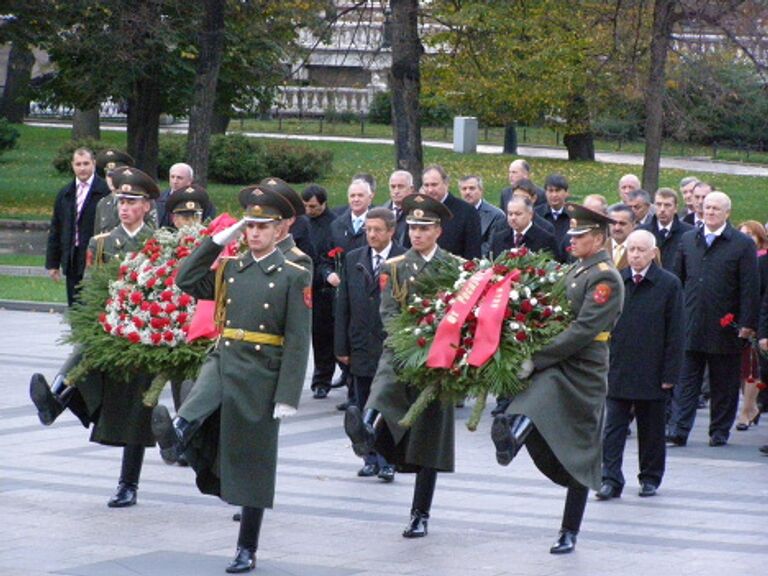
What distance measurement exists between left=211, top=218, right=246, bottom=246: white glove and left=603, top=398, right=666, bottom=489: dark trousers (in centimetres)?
348

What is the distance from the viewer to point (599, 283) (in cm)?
977

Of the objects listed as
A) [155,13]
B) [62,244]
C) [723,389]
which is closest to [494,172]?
[155,13]

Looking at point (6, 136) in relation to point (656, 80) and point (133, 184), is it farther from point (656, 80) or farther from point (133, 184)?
point (133, 184)

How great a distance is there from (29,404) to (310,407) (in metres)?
2.40

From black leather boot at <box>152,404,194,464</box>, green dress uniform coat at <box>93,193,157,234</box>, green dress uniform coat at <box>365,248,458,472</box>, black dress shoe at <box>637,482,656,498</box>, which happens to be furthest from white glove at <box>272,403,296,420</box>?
green dress uniform coat at <box>93,193,157,234</box>

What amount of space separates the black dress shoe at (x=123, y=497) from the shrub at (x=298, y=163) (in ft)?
101

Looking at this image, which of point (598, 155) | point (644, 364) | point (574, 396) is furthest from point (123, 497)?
point (598, 155)

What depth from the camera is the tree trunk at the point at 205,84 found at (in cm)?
3083

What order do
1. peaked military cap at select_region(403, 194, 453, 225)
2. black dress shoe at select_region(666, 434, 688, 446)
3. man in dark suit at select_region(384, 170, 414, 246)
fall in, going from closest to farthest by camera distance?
peaked military cap at select_region(403, 194, 453, 225), black dress shoe at select_region(666, 434, 688, 446), man in dark suit at select_region(384, 170, 414, 246)

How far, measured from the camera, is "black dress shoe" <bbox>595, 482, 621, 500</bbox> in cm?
1160

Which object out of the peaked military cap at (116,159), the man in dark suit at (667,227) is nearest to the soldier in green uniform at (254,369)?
the peaked military cap at (116,159)

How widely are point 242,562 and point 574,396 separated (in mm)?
2099

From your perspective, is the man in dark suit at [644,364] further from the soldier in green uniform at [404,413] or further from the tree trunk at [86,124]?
the tree trunk at [86,124]

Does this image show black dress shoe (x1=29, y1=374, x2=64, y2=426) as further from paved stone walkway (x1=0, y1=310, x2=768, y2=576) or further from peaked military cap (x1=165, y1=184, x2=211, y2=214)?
peaked military cap (x1=165, y1=184, x2=211, y2=214)
